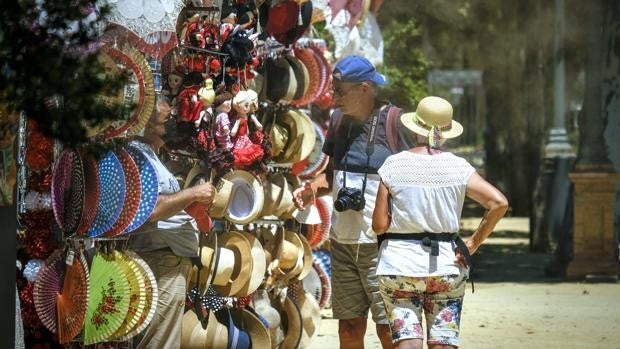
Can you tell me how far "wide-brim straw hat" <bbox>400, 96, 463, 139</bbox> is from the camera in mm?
6648

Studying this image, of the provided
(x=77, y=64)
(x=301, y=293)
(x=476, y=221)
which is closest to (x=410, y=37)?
(x=476, y=221)

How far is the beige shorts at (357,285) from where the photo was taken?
7.61m

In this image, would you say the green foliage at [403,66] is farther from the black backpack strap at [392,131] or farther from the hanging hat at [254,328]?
the black backpack strap at [392,131]

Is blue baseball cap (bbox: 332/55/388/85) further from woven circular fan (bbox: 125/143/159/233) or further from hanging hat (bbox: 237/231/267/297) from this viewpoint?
woven circular fan (bbox: 125/143/159/233)

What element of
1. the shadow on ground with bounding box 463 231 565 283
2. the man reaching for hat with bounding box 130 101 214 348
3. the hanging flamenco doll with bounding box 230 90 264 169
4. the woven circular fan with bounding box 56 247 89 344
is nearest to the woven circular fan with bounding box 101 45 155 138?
the man reaching for hat with bounding box 130 101 214 348

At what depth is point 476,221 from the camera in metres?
28.2

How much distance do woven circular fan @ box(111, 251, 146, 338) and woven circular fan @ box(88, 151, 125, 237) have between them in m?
0.22

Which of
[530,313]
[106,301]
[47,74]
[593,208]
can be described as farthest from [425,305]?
[593,208]

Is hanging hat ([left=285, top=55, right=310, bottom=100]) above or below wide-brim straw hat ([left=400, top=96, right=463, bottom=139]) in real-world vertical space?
below

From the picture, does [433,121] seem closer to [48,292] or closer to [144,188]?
[144,188]

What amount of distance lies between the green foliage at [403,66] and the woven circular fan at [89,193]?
476 inches

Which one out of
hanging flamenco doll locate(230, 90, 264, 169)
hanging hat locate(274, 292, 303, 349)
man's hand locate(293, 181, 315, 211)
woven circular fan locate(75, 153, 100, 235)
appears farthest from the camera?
hanging hat locate(274, 292, 303, 349)

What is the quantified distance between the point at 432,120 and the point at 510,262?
12.8m

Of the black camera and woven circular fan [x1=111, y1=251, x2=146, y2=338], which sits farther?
the black camera
